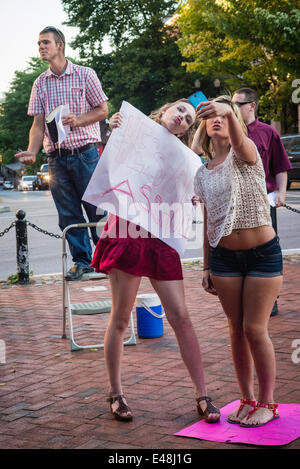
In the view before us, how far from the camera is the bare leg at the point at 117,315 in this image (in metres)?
3.79

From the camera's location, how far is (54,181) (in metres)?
5.55

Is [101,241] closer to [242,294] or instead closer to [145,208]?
[145,208]

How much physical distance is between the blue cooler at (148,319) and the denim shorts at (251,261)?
2.36m

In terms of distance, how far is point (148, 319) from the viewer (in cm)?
589

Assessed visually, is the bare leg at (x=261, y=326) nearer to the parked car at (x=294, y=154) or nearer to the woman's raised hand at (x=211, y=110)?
the woman's raised hand at (x=211, y=110)

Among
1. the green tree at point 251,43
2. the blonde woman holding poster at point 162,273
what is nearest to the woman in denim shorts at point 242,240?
the blonde woman holding poster at point 162,273

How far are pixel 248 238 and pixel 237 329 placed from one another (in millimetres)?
530

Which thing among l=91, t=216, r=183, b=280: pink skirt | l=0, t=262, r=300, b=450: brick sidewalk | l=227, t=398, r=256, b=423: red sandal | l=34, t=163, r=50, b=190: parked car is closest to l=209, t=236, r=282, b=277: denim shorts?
l=91, t=216, r=183, b=280: pink skirt

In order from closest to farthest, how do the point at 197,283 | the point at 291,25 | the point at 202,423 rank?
the point at 202,423 < the point at 197,283 < the point at 291,25

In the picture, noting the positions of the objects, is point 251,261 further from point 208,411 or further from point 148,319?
point 148,319

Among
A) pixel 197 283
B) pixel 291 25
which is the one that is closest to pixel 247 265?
pixel 197 283

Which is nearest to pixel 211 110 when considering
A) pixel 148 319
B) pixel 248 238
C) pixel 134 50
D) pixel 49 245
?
pixel 248 238

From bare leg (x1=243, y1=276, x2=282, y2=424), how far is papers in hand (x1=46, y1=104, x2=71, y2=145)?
90.9 inches
